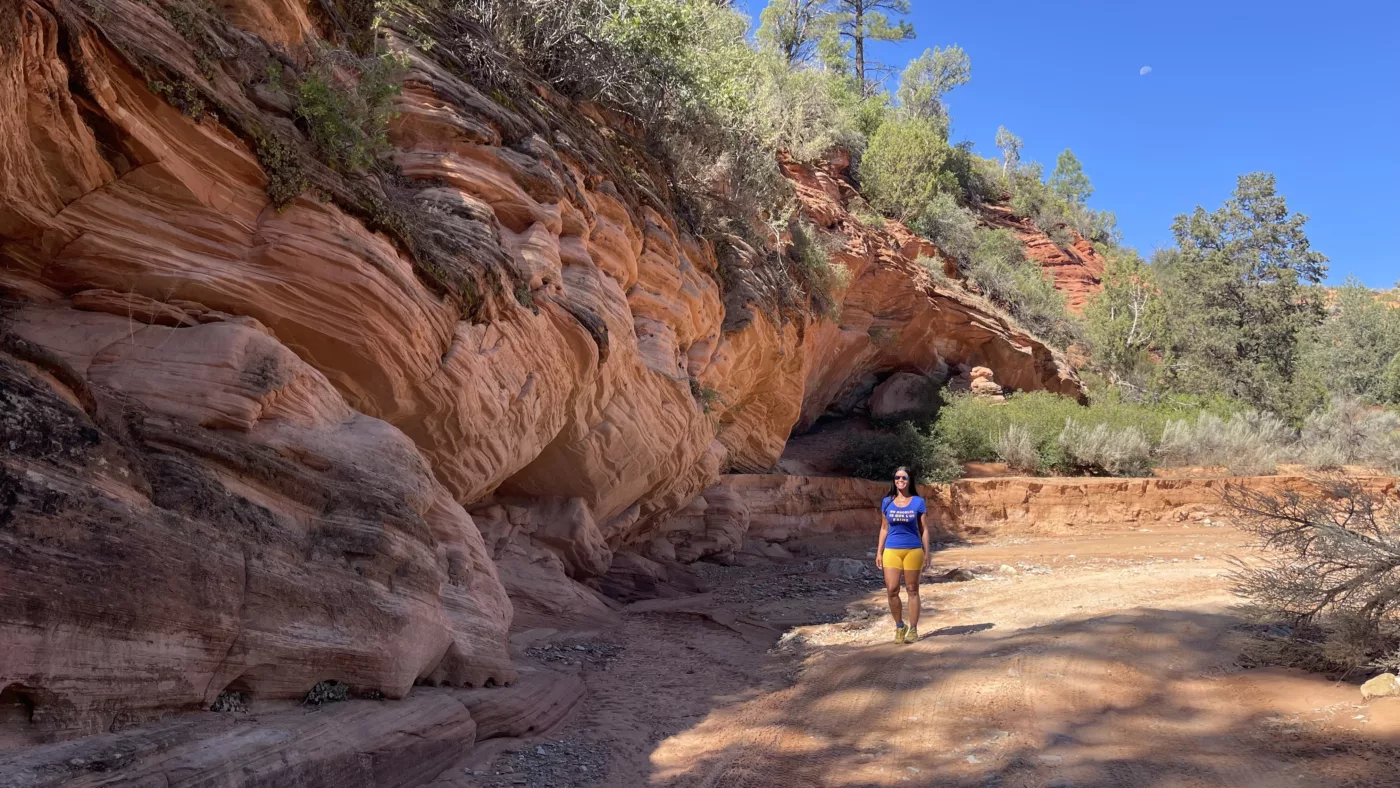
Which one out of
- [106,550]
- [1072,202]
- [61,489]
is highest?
[1072,202]

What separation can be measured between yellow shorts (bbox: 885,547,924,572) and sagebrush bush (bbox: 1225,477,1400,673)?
234cm

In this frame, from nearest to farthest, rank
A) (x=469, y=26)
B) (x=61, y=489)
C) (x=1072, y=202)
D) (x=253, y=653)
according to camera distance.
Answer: (x=61, y=489), (x=253, y=653), (x=469, y=26), (x=1072, y=202)

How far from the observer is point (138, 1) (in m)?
4.77

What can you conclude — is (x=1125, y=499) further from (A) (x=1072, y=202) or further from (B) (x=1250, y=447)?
(A) (x=1072, y=202)

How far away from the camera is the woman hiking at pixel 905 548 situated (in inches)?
287

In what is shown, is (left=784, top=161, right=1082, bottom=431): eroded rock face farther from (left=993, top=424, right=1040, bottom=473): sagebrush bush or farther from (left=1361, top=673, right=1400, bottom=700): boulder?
(left=1361, top=673, right=1400, bottom=700): boulder

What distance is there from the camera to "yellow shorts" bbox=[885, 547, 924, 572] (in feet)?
24.0

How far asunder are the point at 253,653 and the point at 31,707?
3.07ft

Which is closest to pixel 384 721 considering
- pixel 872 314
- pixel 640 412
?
pixel 640 412

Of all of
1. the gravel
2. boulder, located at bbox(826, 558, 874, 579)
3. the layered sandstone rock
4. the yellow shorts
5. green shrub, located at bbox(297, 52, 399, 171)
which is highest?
green shrub, located at bbox(297, 52, 399, 171)

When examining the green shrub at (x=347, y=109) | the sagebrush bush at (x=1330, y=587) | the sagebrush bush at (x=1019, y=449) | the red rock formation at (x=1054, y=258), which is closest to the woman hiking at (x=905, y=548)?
the sagebrush bush at (x=1330, y=587)

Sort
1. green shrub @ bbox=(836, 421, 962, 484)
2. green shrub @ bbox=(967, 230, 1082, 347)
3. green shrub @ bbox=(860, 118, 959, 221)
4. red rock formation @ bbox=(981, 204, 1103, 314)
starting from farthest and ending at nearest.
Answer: red rock formation @ bbox=(981, 204, 1103, 314), green shrub @ bbox=(967, 230, 1082, 347), green shrub @ bbox=(860, 118, 959, 221), green shrub @ bbox=(836, 421, 962, 484)

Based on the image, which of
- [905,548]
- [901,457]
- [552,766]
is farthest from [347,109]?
[901,457]

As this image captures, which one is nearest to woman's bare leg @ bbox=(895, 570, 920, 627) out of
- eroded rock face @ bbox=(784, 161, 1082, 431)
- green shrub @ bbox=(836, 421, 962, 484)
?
eroded rock face @ bbox=(784, 161, 1082, 431)
